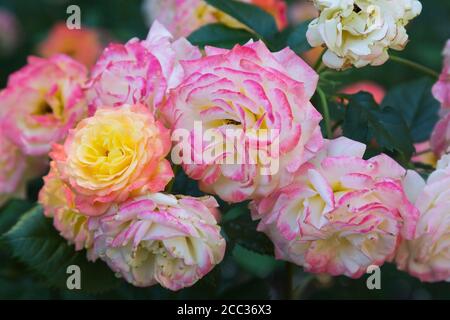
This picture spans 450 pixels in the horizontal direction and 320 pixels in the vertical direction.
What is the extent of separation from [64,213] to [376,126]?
384mm

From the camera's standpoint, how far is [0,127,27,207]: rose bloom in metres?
1.21

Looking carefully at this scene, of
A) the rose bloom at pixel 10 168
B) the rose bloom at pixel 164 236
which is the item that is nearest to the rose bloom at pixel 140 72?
the rose bloom at pixel 164 236

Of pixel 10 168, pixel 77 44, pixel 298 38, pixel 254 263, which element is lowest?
pixel 254 263

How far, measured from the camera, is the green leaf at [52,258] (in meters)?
1.04

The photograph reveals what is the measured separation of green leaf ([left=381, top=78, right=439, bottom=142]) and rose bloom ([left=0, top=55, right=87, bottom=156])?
1.54ft

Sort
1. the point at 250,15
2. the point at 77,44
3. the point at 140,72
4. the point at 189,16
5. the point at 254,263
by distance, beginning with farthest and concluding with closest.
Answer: the point at 77,44 < the point at 254,263 < the point at 189,16 < the point at 250,15 < the point at 140,72

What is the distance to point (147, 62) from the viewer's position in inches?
37.4

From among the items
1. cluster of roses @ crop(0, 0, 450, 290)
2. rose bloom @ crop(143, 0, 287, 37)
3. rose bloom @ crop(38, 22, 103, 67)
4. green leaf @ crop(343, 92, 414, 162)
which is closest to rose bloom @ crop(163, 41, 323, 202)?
cluster of roses @ crop(0, 0, 450, 290)

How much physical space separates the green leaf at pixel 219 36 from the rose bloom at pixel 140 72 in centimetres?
13

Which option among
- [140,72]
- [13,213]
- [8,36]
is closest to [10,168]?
[13,213]

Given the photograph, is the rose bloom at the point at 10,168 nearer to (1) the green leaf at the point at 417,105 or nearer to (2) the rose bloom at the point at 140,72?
(2) the rose bloom at the point at 140,72

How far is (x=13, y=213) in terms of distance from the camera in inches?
47.9

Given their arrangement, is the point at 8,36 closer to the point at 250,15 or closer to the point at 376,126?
the point at 250,15
